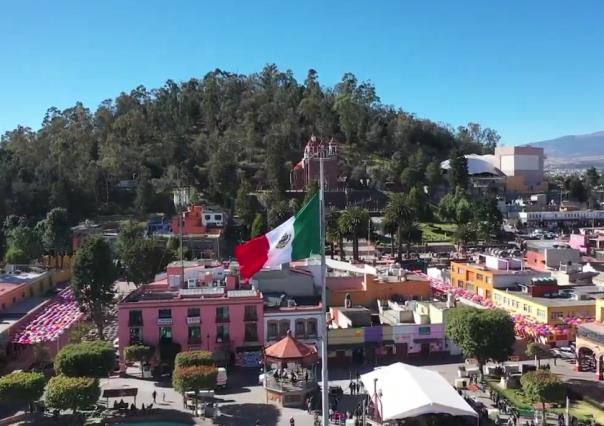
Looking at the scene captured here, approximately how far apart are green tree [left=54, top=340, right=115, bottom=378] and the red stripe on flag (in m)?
15.5

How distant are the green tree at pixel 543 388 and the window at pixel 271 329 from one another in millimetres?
13611

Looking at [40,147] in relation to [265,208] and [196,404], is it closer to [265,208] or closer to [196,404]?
[265,208]

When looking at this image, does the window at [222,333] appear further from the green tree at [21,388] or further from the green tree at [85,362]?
the green tree at [21,388]

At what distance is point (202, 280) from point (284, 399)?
39.9ft

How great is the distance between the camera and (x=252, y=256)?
16453 mm

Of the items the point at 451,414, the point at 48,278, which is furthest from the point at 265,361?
the point at 48,278

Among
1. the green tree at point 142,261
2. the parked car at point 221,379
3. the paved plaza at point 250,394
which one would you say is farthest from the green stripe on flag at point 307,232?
the green tree at point 142,261

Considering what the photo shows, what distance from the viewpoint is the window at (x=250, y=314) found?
34531mm

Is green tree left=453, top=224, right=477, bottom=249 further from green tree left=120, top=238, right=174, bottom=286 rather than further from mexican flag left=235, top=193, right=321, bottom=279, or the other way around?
mexican flag left=235, top=193, right=321, bottom=279

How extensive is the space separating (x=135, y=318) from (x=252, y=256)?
19693 millimetres

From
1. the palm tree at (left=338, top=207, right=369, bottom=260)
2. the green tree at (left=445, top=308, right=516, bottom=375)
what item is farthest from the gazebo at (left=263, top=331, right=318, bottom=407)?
the palm tree at (left=338, top=207, right=369, bottom=260)

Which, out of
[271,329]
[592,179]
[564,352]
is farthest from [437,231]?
[592,179]

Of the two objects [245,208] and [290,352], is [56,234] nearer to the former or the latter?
[245,208]

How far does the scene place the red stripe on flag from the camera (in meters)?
16.3
